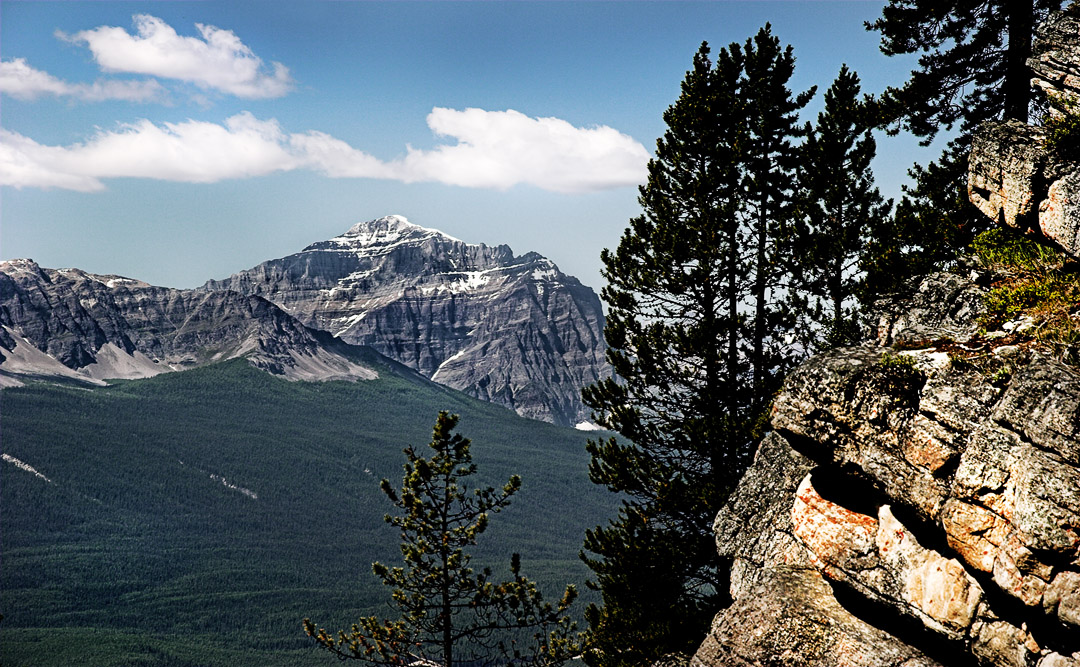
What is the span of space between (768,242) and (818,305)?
8.39 ft

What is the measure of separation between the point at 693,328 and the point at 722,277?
2017 mm

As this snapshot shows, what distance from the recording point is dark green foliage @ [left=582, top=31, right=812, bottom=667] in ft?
87.4

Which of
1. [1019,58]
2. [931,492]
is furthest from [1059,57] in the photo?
[931,492]

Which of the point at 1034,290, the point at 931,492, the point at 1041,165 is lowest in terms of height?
the point at 931,492

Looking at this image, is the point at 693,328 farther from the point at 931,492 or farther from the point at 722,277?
the point at 931,492

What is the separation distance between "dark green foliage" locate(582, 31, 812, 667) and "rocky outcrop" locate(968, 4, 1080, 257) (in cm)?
725

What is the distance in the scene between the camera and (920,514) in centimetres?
1535

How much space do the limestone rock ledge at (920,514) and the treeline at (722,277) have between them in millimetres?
7365

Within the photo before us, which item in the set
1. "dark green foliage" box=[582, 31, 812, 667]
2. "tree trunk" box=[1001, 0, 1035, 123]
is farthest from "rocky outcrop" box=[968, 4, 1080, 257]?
"dark green foliage" box=[582, 31, 812, 667]

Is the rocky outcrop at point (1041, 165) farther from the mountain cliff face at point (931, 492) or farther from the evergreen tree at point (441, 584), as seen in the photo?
the evergreen tree at point (441, 584)

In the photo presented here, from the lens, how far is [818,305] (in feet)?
89.4

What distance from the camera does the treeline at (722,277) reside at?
2591cm

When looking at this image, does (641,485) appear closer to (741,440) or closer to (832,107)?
(741,440)

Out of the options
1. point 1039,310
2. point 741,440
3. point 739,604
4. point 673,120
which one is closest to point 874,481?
point 739,604
